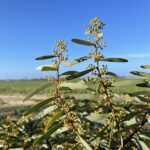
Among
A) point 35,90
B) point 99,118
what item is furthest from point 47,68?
point 99,118

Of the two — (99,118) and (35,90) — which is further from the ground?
(35,90)

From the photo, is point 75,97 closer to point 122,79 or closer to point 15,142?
point 122,79

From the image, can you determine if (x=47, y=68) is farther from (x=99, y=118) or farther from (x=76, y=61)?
(x=99, y=118)

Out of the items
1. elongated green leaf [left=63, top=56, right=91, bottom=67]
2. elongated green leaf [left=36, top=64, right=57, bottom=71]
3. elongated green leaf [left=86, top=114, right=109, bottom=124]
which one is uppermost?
elongated green leaf [left=63, top=56, right=91, bottom=67]

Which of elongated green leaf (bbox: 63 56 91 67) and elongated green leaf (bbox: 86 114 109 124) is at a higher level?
elongated green leaf (bbox: 63 56 91 67)

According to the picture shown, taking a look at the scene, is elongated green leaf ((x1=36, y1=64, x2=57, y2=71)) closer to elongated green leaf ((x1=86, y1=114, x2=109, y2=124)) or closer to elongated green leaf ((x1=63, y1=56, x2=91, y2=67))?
elongated green leaf ((x1=63, y1=56, x2=91, y2=67))

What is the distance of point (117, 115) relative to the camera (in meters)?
2.32

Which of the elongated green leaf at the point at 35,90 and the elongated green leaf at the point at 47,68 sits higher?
the elongated green leaf at the point at 47,68

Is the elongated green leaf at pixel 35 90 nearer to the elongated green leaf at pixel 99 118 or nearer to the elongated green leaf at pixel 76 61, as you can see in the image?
the elongated green leaf at pixel 76 61

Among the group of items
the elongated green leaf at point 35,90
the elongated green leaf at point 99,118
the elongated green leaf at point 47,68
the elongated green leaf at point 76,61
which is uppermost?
the elongated green leaf at point 76,61

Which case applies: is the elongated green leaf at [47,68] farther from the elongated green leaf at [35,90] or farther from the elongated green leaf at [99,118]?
the elongated green leaf at [99,118]

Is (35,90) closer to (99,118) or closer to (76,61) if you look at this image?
(76,61)

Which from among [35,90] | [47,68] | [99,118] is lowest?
[99,118]

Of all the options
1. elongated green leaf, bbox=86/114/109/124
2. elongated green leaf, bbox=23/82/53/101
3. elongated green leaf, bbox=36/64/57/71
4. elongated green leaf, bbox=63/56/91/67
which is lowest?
elongated green leaf, bbox=86/114/109/124
